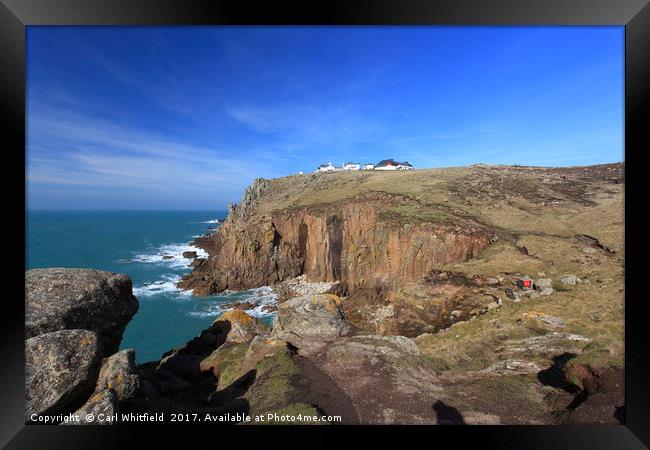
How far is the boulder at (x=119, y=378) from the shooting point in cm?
736

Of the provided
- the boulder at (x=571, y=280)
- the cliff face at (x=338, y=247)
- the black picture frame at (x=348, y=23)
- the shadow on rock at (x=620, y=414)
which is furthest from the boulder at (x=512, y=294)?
the shadow on rock at (x=620, y=414)

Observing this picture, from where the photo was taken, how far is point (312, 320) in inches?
503

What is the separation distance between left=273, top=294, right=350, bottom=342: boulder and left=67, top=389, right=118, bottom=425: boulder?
6.79 meters

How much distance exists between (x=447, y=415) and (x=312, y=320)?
6.85 metres

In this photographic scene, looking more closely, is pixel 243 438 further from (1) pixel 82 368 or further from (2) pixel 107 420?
(1) pixel 82 368

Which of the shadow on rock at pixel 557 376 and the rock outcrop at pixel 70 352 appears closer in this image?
the rock outcrop at pixel 70 352

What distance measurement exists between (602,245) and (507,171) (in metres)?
22.4

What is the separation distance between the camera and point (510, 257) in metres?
19.3

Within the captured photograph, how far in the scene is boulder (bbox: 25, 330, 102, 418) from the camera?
6.67 meters

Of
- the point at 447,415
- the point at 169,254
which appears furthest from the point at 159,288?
the point at 447,415

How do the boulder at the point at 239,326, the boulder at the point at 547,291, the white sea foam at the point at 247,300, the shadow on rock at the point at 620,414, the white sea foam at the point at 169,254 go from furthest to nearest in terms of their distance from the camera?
the white sea foam at the point at 169,254
the white sea foam at the point at 247,300
the boulder at the point at 239,326
the boulder at the point at 547,291
the shadow on rock at the point at 620,414

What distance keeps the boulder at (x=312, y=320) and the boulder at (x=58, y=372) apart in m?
7.13

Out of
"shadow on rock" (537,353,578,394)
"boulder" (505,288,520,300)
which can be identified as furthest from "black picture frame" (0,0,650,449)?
"boulder" (505,288,520,300)

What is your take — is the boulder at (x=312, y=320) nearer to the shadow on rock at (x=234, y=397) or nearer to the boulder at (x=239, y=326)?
the boulder at (x=239, y=326)
